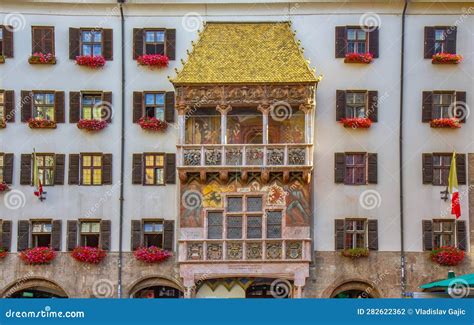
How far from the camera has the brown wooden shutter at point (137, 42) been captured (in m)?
38.9

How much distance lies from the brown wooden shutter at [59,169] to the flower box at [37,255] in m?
2.71

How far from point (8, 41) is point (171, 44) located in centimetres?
653

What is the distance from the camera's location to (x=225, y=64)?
37.9 m

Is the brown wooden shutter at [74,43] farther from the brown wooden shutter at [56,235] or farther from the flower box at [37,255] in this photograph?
the flower box at [37,255]

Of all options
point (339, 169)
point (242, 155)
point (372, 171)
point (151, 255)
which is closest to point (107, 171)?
point (151, 255)

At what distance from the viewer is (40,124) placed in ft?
125

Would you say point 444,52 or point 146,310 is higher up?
point 444,52

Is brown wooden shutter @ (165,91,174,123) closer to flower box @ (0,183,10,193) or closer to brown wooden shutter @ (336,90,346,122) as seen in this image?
brown wooden shutter @ (336,90,346,122)

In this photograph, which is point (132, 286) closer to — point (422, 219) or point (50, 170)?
point (50, 170)

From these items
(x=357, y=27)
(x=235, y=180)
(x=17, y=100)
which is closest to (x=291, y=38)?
(x=357, y=27)

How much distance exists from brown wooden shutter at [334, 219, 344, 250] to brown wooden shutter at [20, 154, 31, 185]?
12.3m

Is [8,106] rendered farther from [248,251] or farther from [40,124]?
[248,251]

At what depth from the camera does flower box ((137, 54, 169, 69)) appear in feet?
126

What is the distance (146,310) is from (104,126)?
2351 centimetres
